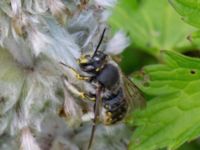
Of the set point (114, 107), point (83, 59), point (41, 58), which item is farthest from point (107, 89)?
point (41, 58)

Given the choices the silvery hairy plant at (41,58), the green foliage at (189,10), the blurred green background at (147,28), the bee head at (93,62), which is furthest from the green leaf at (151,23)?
the bee head at (93,62)

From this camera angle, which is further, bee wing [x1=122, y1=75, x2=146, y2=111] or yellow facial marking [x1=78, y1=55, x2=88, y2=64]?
bee wing [x1=122, y1=75, x2=146, y2=111]

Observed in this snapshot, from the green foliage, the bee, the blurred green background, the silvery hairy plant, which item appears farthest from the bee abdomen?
the blurred green background

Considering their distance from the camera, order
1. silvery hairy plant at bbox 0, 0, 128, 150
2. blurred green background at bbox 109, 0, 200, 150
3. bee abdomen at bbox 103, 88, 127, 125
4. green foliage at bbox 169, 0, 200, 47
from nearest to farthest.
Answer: silvery hairy plant at bbox 0, 0, 128, 150
bee abdomen at bbox 103, 88, 127, 125
green foliage at bbox 169, 0, 200, 47
blurred green background at bbox 109, 0, 200, 150

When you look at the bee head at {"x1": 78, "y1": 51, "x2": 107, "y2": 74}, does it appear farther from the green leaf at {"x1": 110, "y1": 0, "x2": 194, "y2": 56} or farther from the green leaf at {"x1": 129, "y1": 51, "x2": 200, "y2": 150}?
the green leaf at {"x1": 110, "y1": 0, "x2": 194, "y2": 56}

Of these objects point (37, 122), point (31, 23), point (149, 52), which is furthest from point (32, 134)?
point (149, 52)

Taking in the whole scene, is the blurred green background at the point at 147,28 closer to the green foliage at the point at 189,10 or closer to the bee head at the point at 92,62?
the green foliage at the point at 189,10
